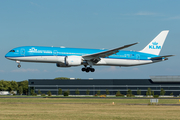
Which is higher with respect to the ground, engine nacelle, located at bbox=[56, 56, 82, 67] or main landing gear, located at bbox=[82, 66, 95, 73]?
engine nacelle, located at bbox=[56, 56, 82, 67]

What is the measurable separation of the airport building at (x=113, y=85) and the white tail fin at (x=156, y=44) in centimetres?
7375

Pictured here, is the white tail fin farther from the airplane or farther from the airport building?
the airport building

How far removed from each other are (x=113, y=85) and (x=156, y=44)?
259 feet

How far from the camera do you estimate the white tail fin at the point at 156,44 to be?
70.7 m

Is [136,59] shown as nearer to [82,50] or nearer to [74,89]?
[82,50]

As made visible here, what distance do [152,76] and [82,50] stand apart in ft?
319

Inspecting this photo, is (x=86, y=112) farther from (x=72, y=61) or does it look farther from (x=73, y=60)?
(x=73, y=60)

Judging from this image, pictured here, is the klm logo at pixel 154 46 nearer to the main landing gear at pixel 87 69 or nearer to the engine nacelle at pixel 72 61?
the main landing gear at pixel 87 69

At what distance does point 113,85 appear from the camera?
150000 mm

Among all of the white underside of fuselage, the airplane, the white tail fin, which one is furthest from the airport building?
the white underside of fuselage

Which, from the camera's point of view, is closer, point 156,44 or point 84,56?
point 84,56

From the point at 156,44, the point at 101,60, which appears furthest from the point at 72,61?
the point at 156,44

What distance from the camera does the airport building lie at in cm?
14541

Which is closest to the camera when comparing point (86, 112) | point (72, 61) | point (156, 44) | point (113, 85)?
point (86, 112)
